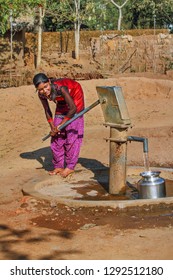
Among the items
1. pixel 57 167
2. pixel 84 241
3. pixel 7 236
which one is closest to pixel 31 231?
pixel 7 236

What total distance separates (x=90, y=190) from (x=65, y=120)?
2.69 feet

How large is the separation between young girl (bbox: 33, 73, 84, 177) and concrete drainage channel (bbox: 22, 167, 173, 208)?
210 mm

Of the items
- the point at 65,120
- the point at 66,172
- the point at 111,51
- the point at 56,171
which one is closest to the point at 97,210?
the point at 65,120

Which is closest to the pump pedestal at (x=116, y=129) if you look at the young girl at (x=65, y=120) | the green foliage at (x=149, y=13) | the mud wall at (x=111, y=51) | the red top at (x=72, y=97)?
the young girl at (x=65, y=120)

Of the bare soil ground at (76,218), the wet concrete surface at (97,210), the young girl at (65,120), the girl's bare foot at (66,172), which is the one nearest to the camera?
the bare soil ground at (76,218)

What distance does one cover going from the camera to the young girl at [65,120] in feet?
22.0

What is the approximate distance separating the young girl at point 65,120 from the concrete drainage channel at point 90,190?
0.21 m

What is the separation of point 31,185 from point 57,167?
782 millimetres

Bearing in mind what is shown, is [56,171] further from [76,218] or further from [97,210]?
[76,218]

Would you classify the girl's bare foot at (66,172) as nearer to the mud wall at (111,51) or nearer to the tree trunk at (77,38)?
the mud wall at (111,51)

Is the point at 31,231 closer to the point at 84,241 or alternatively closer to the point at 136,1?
the point at 84,241

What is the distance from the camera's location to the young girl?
264 inches

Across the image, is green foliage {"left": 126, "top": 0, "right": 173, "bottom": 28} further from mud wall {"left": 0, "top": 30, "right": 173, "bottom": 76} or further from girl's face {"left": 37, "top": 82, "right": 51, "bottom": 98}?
girl's face {"left": 37, "top": 82, "right": 51, "bottom": 98}

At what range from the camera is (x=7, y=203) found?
625 cm
